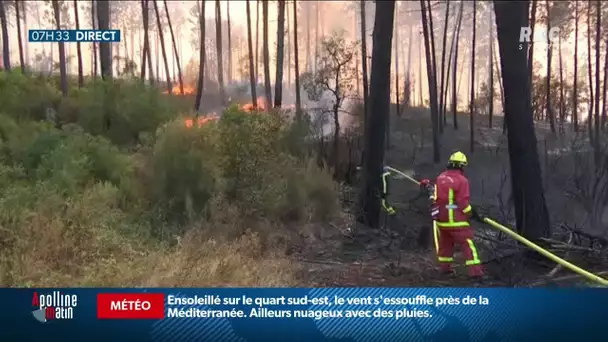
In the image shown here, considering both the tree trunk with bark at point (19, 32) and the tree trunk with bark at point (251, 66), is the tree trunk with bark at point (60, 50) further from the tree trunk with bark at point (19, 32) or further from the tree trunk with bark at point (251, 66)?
the tree trunk with bark at point (251, 66)

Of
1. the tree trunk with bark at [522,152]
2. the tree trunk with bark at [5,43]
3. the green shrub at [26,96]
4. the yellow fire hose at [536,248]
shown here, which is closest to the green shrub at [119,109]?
the green shrub at [26,96]

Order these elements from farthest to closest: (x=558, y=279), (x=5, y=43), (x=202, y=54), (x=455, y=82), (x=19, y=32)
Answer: (x=202, y=54) < (x=5, y=43) < (x=455, y=82) < (x=19, y=32) < (x=558, y=279)

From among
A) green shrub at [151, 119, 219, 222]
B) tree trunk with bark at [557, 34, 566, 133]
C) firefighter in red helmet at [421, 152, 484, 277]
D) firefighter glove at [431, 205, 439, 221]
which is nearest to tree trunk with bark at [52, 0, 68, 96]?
green shrub at [151, 119, 219, 222]

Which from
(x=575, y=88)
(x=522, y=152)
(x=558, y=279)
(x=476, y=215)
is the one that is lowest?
(x=558, y=279)

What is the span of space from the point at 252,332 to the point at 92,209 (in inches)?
78.5

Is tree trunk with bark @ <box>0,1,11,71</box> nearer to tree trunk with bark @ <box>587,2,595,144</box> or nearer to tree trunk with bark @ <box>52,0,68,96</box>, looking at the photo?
tree trunk with bark @ <box>52,0,68,96</box>

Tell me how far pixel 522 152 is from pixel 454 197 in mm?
634

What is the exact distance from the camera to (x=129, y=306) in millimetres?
3055

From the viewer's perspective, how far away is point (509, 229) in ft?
13.1

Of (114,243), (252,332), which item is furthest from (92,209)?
(252,332)

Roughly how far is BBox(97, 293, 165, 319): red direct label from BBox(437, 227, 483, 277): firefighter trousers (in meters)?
1.95

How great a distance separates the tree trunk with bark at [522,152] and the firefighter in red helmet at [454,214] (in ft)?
1.21

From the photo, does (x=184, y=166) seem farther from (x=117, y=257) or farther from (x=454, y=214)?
(x=454, y=214)

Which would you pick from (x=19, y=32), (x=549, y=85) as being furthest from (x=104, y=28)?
(x=549, y=85)
